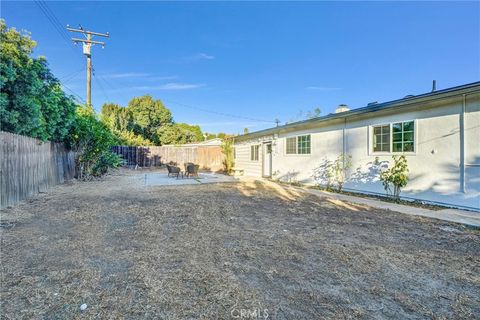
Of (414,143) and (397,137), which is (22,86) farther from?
(414,143)

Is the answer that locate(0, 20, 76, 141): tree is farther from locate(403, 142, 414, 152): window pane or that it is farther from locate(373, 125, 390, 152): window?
locate(403, 142, 414, 152): window pane

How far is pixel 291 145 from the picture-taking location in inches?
510

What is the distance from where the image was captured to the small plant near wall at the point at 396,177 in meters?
7.45

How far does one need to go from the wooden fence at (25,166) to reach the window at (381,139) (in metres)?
10.3

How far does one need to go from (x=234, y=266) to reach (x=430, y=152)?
22.5 feet

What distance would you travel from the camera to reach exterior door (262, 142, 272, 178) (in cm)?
1466

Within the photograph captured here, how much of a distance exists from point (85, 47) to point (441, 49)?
62.3ft

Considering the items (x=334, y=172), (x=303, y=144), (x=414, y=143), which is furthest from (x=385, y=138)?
(x=303, y=144)

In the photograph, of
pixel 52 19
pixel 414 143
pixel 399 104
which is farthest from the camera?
pixel 52 19

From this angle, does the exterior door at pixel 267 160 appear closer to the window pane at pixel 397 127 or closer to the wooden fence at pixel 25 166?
the window pane at pixel 397 127

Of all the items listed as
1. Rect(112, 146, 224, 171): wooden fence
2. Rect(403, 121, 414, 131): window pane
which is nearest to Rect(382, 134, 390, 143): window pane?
Rect(403, 121, 414, 131): window pane

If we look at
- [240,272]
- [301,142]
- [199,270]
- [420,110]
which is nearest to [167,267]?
[199,270]

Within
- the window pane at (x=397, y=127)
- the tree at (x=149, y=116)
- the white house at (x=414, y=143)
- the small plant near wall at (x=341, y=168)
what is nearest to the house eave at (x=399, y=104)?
the white house at (x=414, y=143)

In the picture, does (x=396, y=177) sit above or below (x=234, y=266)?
above
